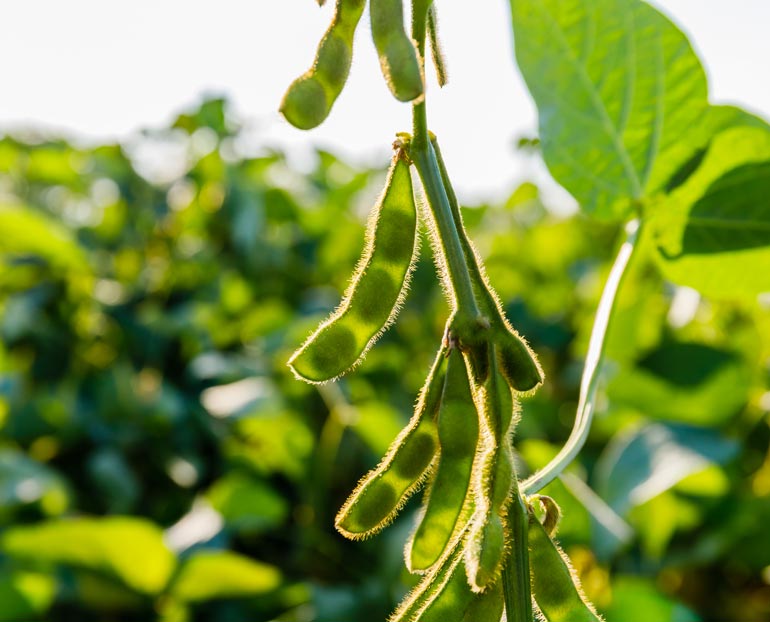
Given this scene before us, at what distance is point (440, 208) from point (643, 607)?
1120 mm

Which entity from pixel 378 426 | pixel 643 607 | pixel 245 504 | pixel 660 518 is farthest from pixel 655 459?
pixel 245 504

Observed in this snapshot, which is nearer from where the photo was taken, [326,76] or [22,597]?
[326,76]

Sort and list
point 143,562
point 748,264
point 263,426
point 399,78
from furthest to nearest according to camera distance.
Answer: point 263,426 < point 143,562 < point 748,264 < point 399,78

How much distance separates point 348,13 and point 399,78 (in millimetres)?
102

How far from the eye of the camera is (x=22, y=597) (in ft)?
5.72

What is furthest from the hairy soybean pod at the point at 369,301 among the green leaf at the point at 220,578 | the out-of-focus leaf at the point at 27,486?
the out-of-focus leaf at the point at 27,486

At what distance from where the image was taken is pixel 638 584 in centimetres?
155

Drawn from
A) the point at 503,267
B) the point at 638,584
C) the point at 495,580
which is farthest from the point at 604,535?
the point at 503,267

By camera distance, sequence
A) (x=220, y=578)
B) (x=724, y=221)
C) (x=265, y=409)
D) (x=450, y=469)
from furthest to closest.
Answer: (x=265, y=409) < (x=220, y=578) < (x=724, y=221) < (x=450, y=469)

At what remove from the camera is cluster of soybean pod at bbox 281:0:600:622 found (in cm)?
55

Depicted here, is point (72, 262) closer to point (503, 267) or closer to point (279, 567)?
point (279, 567)

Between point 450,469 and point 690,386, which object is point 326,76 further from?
point 690,386

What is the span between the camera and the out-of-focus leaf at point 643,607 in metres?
1.44

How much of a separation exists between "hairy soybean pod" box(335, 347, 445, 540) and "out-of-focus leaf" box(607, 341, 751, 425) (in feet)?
4.64
